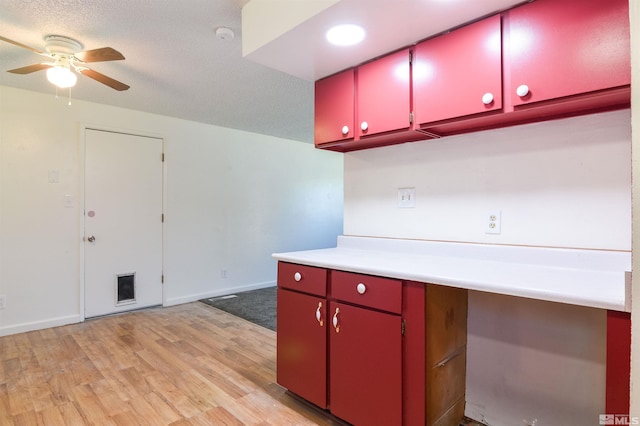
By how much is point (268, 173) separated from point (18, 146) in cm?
271

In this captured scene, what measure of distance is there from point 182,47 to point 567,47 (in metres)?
2.16

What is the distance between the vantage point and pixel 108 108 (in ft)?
11.6

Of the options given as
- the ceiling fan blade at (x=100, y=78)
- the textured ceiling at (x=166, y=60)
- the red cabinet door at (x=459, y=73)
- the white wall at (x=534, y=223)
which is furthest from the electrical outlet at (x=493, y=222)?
the ceiling fan blade at (x=100, y=78)

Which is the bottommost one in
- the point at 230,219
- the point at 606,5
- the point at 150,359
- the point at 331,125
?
the point at 150,359

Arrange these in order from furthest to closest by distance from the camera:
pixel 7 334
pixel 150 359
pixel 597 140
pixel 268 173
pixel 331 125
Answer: pixel 268 173 < pixel 7 334 < pixel 150 359 < pixel 331 125 < pixel 597 140

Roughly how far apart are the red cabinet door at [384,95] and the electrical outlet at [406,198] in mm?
435

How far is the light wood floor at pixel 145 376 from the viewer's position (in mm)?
1817

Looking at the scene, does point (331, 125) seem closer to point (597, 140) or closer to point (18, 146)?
point (597, 140)

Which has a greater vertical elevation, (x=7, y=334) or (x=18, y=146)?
(x=18, y=146)

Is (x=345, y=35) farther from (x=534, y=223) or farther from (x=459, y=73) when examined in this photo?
(x=534, y=223)

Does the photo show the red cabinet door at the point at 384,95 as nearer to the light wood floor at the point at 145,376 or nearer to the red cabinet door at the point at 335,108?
the red cabinet door at the point at 335,108

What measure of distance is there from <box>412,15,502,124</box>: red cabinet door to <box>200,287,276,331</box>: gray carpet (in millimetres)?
2457

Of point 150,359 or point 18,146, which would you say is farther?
point 18,146

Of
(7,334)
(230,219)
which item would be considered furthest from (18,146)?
(230,219)
